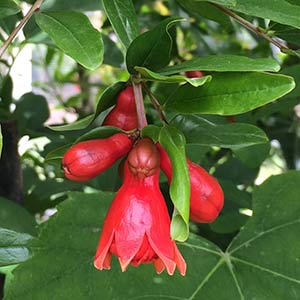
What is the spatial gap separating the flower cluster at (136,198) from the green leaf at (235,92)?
0.04 m

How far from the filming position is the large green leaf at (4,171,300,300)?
2.24ft

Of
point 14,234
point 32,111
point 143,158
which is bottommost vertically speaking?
point 32,111

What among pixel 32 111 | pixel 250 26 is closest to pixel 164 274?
pixel 250 26

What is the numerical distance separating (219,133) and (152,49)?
0.25ft

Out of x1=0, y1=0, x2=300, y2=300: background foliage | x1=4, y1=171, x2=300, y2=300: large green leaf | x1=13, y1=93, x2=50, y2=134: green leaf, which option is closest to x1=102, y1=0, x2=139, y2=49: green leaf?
x1=0, y1=0, x2=300, y2=300: background foliage

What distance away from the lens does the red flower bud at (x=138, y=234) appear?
458 mm

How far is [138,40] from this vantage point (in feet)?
1.67

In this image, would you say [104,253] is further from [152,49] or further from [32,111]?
[32,111]

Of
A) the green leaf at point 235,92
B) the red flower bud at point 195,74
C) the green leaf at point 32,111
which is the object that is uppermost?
the green leaf at point 235,92

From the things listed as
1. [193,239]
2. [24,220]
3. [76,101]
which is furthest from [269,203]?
[76,101]

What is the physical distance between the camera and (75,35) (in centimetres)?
50

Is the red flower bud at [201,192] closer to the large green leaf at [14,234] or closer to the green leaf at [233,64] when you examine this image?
the green leaf at [233,64]

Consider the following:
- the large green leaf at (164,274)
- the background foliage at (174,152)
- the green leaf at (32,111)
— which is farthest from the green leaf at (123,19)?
the green leaf at (32,111)

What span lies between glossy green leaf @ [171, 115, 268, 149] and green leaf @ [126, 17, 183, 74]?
1.8 inches
